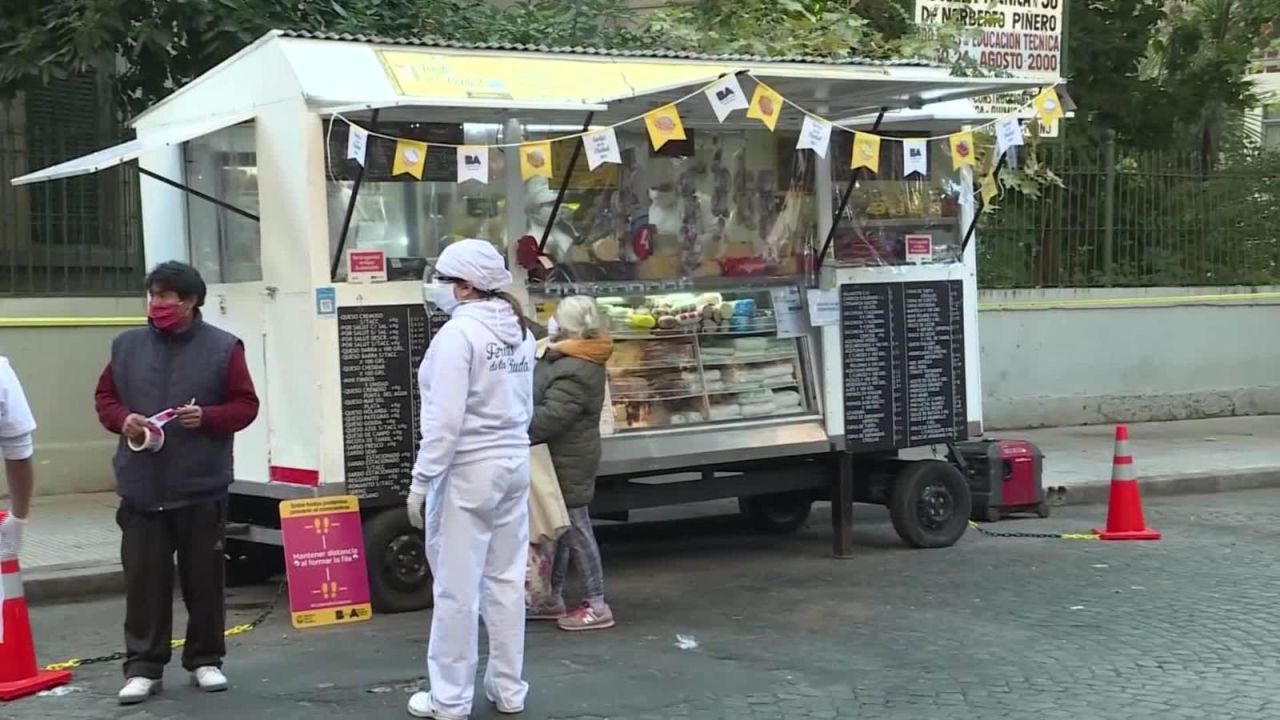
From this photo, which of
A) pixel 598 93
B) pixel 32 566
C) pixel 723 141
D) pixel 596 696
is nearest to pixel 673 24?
pixel 723 141

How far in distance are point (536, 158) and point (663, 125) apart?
2.31 ft

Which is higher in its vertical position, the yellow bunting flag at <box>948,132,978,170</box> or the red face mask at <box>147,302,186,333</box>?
the yellow bunting flag at <box>948,132,978,170</box>

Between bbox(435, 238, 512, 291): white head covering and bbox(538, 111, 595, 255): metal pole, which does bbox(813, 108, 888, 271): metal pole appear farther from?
bbox(435, 238, 512, 291): white head covering

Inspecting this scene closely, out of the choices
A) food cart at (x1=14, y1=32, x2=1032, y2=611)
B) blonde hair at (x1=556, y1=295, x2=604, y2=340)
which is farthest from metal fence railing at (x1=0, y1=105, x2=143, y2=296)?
blonde hair at (x1=556, y1=295, x2=604, y2=340)

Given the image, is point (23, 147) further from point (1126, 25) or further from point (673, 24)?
point (1126, 25)

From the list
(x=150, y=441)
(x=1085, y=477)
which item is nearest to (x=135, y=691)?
(x=150, y=441)

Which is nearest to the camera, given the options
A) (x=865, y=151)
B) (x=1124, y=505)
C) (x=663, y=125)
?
(x=663, y=125)

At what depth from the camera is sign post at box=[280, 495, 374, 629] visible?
7098 mm

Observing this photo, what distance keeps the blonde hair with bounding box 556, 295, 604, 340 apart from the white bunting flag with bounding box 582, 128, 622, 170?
0.84 meters

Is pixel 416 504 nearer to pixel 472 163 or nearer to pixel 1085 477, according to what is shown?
pixel 472 163

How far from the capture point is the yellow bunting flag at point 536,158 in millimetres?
7438

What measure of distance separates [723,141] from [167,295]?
13.7 feet

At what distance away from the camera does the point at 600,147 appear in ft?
24.9

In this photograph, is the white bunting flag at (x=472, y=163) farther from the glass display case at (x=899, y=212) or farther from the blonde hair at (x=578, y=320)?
the glass display case at (x=899, y=212)
